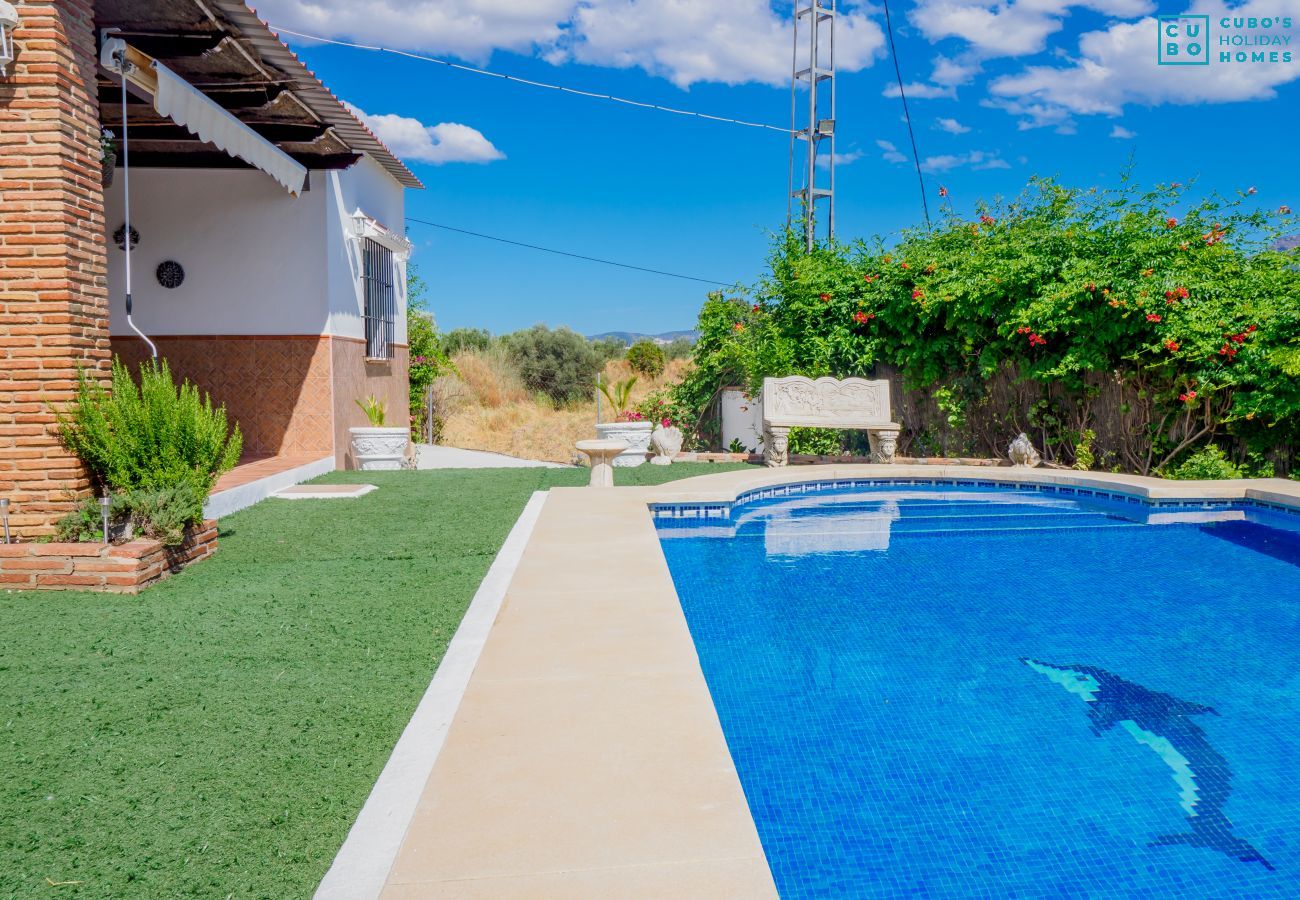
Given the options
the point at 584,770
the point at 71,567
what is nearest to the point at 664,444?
the point at 71,567

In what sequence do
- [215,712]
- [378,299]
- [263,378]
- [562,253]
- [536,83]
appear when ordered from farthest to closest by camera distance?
1. [562,253]
2. [536,83]
3. [378,299]
4. [263,378]
5. [215,712]

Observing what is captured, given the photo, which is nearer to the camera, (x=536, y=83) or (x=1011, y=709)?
(x=1011, y=709)

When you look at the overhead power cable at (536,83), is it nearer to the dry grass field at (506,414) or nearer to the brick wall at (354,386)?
the brick wall at (354,386)

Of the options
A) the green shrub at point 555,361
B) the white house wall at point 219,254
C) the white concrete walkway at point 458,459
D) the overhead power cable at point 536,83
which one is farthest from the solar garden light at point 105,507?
the green shrub at point 555,361

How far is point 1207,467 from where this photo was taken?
879cm

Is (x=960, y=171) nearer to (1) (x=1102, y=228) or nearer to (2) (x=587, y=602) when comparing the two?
(1) (x=1102, y=228)

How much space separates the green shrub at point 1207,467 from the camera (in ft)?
28.6

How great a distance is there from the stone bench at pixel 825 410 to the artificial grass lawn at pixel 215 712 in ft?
17.5

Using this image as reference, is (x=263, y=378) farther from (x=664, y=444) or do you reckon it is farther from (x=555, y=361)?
(x=555, y=361)

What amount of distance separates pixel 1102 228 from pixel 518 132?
26619mm

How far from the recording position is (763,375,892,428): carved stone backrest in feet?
34.1

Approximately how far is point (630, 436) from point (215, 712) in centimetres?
807

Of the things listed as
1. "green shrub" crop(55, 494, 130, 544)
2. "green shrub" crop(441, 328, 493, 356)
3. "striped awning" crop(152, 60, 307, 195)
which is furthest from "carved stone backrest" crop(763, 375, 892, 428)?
"green shrub" crop(441, 328, 493, 356)

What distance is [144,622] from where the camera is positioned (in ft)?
13.3
